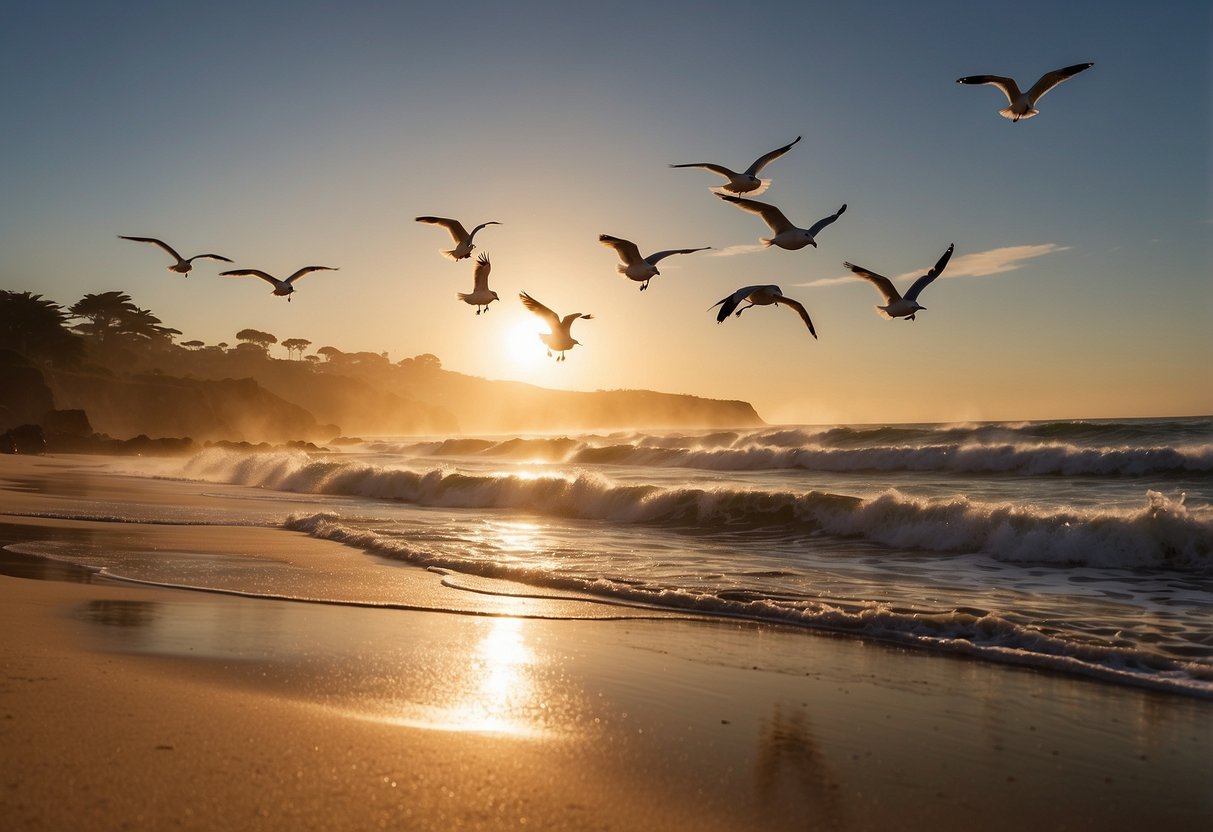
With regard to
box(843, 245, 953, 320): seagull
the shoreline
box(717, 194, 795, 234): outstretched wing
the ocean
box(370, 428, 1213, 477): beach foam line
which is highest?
box(717, 194, 795, 234): outstretched wing

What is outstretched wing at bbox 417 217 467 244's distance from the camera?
51.8 feet

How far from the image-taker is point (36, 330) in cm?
7750

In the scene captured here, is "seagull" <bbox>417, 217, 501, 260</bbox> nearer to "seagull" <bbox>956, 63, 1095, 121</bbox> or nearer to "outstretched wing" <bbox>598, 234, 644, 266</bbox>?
"outstretched wing" <bbox>598, 234, 644, 266</bbox>

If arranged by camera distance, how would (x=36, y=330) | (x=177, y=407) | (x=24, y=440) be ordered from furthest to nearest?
1. (x=177, y=407)
2. (x=36, y=330)
3. (x=24, y=440)

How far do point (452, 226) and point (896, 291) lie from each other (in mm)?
6841

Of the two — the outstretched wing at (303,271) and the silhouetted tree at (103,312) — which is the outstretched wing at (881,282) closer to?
the outstretched wing at (303,271)

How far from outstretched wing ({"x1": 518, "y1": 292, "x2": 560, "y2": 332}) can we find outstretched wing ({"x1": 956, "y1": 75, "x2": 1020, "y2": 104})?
22.8ft

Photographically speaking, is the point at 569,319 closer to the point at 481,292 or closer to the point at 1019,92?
the point at 481,292

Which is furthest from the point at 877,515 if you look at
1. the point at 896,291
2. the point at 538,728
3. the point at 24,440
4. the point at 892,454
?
the point at 24,440

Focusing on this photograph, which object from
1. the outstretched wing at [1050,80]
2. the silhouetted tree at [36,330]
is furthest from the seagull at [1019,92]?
the silhouetted tree at [36,330]

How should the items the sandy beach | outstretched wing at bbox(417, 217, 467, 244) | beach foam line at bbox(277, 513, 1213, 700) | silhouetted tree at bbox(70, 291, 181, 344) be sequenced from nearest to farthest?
the sandy beach < beach foam line at bbox(277, 513, 1213, 700) < outstretched wing at bbox(417, 217, 467, 244) < silhouetted tree at bbox(70, 291, 181, 344)

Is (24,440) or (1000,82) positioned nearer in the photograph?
(1000,82)

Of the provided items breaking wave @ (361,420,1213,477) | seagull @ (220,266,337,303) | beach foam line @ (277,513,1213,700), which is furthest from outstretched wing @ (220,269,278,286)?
breaking wave @ (361,420,1213,477)

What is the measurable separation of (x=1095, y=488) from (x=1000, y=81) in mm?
12882
